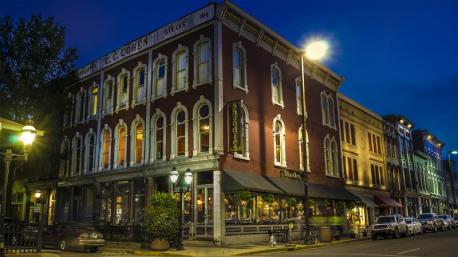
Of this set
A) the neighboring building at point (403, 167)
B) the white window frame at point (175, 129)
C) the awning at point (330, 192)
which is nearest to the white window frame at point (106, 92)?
the white window frame at point (175, 129)

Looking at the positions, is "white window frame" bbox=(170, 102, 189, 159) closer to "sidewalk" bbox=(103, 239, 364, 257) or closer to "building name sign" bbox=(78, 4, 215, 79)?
"building name sign" bbox=(78, 4, 215, 79)

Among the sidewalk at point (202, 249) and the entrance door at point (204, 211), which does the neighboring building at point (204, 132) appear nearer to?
the entrance door at point (204, 211)

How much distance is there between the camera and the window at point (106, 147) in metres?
31.9

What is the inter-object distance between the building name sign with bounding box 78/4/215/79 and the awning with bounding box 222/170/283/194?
380 inches

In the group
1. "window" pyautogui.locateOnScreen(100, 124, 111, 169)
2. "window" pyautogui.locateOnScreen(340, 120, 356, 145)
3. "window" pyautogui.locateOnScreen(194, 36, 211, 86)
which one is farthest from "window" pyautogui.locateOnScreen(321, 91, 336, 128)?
"window" pyautogui.locateOnScreen(100, 124, 111, 169)

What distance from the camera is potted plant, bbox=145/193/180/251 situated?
2032 cm

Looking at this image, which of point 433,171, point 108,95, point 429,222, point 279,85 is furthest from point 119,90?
point 433,171

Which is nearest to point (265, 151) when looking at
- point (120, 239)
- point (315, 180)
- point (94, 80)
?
point (315, 180)

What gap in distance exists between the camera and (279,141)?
1177 inches

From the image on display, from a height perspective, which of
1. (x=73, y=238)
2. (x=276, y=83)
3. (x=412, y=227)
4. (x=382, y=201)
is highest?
(x=276, y=83)

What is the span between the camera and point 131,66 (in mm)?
31469

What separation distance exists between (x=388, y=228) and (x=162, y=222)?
1710 centimetres

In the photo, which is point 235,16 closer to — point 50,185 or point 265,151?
point 265,151

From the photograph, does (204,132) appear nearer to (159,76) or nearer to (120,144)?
(159,76)
